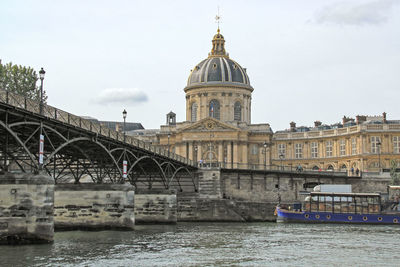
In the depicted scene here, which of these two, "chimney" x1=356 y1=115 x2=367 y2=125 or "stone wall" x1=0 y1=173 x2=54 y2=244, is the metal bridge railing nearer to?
"stone wall" x1=0 y1=173 x2=54 y2=244

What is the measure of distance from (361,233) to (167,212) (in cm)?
2015

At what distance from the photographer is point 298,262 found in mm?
32281

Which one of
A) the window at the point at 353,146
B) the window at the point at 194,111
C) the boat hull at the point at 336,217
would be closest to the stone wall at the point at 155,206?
the boat hull at the point at 336,217

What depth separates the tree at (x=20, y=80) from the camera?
77637 millimetres

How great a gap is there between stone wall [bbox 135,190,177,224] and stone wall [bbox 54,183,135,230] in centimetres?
1230

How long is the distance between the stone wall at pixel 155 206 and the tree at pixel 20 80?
76.3ft

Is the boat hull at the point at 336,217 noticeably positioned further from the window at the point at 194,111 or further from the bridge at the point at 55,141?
the window at the point at 194,111

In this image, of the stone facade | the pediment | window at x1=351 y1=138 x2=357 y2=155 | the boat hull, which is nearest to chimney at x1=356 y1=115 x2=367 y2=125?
the stone facade

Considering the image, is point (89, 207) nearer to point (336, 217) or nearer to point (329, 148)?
point (336, 217)

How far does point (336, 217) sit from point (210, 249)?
30189 mm

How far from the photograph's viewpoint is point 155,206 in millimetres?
63875

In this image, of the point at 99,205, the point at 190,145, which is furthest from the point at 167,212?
the point at 190,145

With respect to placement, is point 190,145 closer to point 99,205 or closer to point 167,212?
point 167,212

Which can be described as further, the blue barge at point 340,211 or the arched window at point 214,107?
the arched window at point 214,107
